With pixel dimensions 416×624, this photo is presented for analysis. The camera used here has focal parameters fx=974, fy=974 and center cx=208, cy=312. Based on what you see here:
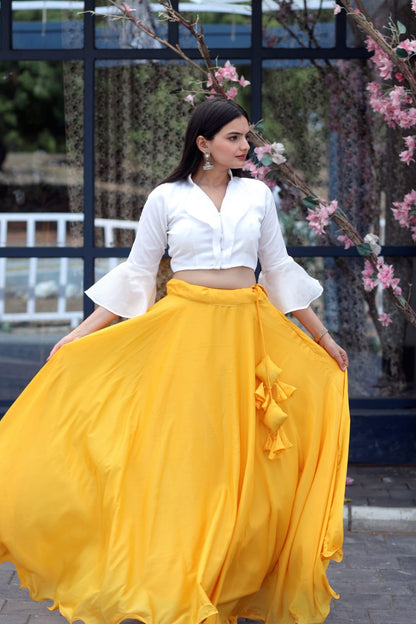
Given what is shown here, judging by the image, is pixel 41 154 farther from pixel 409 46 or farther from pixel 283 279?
pixel 283 279

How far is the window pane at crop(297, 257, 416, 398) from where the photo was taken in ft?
21.3

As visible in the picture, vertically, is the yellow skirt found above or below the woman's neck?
below

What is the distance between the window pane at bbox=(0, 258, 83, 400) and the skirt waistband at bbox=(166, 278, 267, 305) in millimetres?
3516

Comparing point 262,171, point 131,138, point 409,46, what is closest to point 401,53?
point 409,46

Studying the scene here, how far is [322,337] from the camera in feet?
12.3

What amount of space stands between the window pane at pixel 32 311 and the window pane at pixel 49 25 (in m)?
1.52

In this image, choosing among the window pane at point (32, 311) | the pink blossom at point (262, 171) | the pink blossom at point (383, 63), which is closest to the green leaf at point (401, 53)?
the pink blossom at point (383, 63)

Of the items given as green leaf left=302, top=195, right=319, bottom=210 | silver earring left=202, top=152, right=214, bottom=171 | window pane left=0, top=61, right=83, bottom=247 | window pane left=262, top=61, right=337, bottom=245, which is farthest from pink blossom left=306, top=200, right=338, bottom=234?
window pane left=0, top=61, right=83, bottom=247

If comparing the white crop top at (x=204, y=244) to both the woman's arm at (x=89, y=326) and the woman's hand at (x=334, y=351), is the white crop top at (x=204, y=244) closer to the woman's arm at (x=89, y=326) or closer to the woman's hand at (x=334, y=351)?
the woman's arm at (x=89, y=326)

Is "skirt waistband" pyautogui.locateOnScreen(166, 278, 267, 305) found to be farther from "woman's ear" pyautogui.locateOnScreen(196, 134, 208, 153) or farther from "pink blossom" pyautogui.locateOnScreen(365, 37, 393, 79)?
"pink blossom" pyautogui.locateOnScreen(365, 37, 393, 79)

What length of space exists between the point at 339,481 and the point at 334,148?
3.38 metres

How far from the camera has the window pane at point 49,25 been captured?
6.45 meters

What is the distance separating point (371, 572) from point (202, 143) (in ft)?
6.82

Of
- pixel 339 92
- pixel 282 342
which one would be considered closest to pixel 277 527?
pixel 282 342
